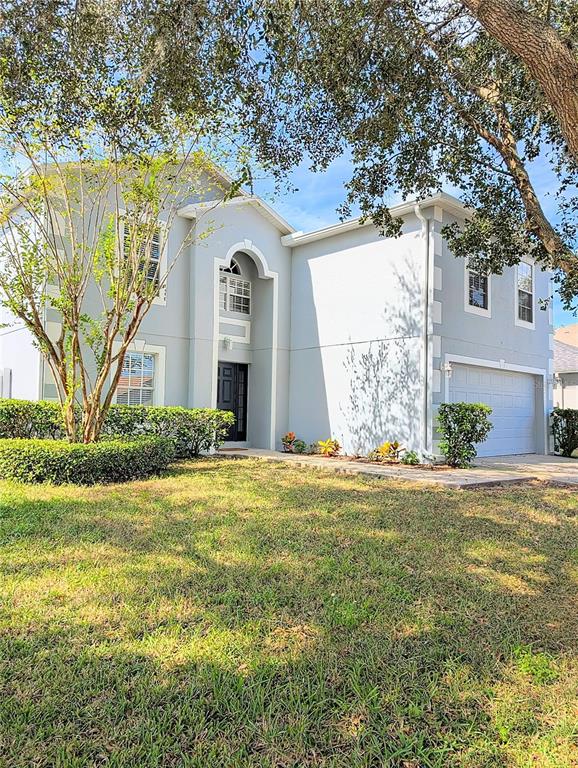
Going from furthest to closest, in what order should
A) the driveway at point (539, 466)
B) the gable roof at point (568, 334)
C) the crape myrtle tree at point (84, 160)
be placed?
the gable roof at point (568, 334), the driveway at point (539, 466), the crape myrtle tree at point (84, 160)

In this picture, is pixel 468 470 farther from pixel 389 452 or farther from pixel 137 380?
pixel 137 380

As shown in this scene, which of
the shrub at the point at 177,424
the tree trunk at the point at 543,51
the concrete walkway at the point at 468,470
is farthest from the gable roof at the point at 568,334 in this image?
the tree trunk at the point at 543,51

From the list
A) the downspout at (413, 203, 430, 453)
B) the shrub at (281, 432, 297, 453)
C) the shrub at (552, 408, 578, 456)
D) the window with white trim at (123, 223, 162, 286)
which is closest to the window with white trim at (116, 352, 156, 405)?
the window with white trim at (123, 223, 162, 286)

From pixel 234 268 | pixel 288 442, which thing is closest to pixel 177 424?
pixel 288 442

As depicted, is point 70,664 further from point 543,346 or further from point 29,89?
point 543,346

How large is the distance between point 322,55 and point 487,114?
2829mm

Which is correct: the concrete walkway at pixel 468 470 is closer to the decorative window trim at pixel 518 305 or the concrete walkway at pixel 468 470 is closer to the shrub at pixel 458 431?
the shrub at pixel 458 431

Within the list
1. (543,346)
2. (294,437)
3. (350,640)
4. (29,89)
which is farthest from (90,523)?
(543,346)

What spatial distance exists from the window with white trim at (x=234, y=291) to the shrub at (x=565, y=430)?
9.36m

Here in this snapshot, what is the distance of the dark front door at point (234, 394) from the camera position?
13.9 metres

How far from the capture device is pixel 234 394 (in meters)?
14.2

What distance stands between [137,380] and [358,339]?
18.0 ft

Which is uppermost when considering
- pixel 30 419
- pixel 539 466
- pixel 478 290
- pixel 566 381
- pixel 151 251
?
pixel 151 251

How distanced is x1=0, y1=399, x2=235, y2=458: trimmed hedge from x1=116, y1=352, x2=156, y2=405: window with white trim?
839 mm
